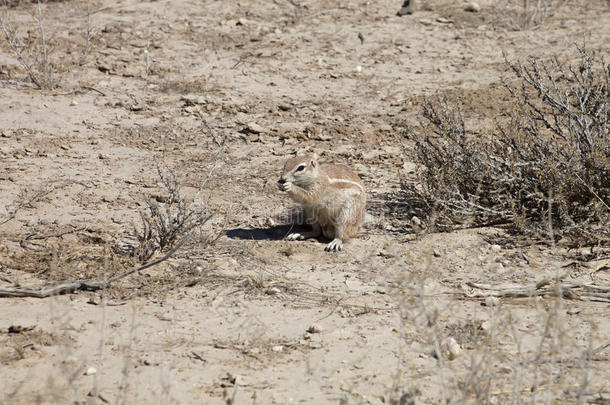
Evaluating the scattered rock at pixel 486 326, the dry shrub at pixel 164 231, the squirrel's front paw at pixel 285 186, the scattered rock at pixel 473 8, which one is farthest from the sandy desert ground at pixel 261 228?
the squirrel's front paw at pixel 285 186

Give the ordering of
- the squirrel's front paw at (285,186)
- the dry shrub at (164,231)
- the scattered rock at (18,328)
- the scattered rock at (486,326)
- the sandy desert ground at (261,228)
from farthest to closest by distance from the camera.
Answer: the squirrel's front paw at (285,186) < the dry shrub at (164,231) < the scattered rock at (486,326) < the scattered rock at (18,328) < the sandy desert ground at (261,228)

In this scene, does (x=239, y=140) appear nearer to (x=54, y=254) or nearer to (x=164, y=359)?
(x=54, y=254)

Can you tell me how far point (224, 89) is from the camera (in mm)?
9039

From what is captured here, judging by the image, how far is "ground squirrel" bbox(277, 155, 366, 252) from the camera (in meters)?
6.09

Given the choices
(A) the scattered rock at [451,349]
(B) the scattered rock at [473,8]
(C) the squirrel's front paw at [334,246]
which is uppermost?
(B) the scattered rock at [473,8]

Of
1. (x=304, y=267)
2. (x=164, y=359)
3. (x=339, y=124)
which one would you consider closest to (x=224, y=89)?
(x=339, y=124)

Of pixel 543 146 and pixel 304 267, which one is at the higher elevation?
pixel 543 146

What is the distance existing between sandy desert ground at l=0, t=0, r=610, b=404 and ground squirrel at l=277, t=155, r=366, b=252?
0.61ft

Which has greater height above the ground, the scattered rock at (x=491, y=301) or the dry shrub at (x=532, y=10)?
the dry shrub at (x=532, y=10)

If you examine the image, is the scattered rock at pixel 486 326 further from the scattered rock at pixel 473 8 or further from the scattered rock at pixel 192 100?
the scattered rock at pixel 473 8

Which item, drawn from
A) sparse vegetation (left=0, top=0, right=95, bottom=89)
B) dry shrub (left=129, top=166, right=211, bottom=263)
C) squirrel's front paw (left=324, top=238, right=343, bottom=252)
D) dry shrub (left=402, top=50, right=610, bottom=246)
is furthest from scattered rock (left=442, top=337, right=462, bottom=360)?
sparse vegetation (left=0, top=0, right=95, bottom=89)

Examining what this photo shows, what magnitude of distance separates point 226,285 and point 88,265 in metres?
0.95

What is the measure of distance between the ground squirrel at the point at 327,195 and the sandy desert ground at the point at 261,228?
186mm

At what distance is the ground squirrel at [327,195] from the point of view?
20.0 feet
